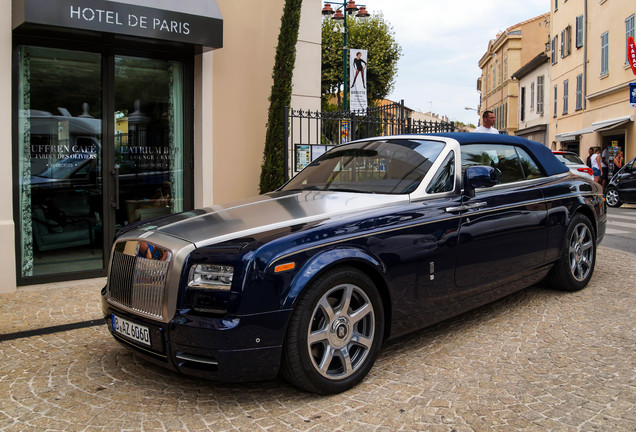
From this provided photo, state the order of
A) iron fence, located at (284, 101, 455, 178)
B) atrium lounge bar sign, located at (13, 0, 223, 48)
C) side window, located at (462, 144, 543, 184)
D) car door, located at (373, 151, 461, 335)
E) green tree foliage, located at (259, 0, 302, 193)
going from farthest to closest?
iron fence, located at (284, 101, 455, 178), green tree foliage, located at (259, 0, 302, 193), atrium lounge bar sign, located at (13, 0, 223, 48), side window, located at (462, 144, 543, 184), car door, located at (373, 151, 461, 335)

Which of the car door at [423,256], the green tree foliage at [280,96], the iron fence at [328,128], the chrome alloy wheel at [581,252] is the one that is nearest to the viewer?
the car door at [423,256]

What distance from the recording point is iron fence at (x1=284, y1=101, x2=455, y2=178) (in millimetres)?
8562

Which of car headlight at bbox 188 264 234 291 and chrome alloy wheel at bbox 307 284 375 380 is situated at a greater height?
car headlight at bbox 188 264 234 291

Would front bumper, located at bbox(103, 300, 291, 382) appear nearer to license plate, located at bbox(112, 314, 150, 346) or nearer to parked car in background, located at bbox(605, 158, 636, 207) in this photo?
license plate, located at bbox(112, 314, 150, 346)

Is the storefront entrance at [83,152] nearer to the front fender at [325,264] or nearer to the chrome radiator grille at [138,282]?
the chrome radiator grille at [138,282]

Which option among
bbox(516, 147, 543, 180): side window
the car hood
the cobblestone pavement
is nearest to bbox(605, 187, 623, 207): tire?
bbox(516, 147, 543, 180): side window

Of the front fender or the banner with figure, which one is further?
the banner with figure

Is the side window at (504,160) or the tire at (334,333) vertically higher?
the side window at (504,160)

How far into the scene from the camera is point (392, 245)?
11.7ft

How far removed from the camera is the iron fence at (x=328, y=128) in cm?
856

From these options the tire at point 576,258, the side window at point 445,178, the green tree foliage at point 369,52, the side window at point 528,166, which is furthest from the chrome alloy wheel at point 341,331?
the green tree foliage at point 369,52

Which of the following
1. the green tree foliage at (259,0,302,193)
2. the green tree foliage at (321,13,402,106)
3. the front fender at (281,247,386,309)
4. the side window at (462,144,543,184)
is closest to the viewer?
the front fender at (281,247,386,309)

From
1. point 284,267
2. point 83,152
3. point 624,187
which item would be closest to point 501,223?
point 284,267

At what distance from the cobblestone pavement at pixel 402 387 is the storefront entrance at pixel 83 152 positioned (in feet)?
6.90
